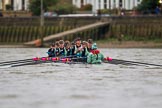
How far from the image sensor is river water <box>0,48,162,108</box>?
76.9 feet

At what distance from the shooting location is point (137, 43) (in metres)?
67.4

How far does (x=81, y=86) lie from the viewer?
2775 centimetres

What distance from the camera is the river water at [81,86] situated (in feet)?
76.9

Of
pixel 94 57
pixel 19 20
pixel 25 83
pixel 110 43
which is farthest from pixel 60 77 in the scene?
pixel 19 20

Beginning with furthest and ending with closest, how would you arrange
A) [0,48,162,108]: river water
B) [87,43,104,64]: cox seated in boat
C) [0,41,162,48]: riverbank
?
1. [0,41,162,48]: riverbank
2. [87,43,104,64]: cox seated in boat
3. [0,48,162,108]: river water

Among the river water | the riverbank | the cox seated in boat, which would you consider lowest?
the riverbank

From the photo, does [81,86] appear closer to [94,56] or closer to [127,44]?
[94,56]

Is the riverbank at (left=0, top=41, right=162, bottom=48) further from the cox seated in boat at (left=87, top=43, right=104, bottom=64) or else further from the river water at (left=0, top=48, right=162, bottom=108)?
the river water at (left=0, top=48, right=162, bottom=108)

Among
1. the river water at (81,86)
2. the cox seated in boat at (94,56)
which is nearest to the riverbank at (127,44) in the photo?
the cox seated in boat at (94,56)

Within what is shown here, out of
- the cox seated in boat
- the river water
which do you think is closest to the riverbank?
the cox seated in boat

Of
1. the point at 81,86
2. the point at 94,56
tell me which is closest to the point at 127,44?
the point at 94,56

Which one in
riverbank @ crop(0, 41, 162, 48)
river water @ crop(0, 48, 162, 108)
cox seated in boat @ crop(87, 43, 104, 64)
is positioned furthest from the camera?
riverbank @ crop(0, 41, 162, 48)

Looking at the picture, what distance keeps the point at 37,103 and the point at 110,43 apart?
4444 centimetres

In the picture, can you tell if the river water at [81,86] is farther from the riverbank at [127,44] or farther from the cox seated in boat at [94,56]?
the riverbank at [127,44]
